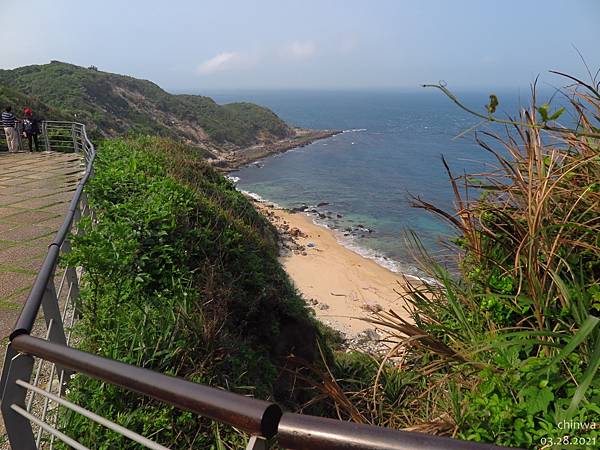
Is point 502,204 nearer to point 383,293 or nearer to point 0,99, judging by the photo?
point 383,293

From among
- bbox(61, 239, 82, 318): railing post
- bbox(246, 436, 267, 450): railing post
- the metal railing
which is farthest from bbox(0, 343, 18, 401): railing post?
bbox(61, 239, 82, 318): railing post

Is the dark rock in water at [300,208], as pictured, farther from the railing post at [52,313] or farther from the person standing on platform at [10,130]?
the railing post at [52,313]

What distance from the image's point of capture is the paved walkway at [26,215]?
14.6 ft

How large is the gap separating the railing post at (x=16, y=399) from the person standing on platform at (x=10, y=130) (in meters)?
14.3

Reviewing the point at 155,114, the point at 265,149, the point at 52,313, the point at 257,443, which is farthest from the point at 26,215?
the point at 155,114

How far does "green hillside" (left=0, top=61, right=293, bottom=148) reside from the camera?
4991cm

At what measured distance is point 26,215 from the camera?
6.75m

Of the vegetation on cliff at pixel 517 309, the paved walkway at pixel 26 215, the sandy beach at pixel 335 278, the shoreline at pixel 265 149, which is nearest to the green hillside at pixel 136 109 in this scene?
the shoreline at pixel 265 149

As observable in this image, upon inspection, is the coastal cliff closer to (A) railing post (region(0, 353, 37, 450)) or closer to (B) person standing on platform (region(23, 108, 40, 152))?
(B) person standing on platform (region(23, 108, 40, 152))

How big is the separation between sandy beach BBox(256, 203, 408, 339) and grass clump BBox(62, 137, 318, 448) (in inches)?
393

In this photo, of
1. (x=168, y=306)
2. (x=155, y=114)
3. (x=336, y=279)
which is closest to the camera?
(x=168, y=306)

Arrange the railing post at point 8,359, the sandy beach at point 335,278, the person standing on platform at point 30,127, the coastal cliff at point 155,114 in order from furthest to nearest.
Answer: the coastal cliff at point 155,114 → the sandy beach at point 335,278 → the person standing on platform at point 30,127 → the railing post at point 8,359

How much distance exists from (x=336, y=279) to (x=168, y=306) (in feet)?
59.4

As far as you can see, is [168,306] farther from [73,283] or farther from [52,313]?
[52,313]
